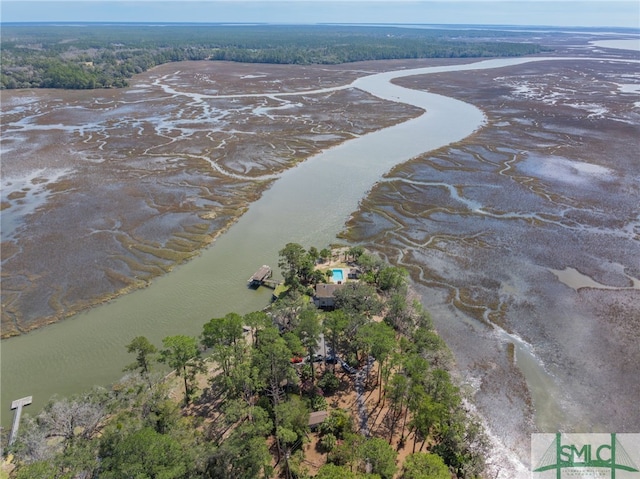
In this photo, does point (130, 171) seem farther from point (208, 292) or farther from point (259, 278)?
point (259, 278)

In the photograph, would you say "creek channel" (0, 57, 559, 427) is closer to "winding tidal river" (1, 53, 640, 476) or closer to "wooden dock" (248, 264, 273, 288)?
"winding tidal river" (1, 53, 640, 476)

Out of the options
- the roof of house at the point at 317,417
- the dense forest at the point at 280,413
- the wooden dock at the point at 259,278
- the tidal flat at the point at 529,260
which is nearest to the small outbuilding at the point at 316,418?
the roof of house at the point at 317,417

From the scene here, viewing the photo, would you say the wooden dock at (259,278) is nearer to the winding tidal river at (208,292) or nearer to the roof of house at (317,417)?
the winding tidal river at (208,292)

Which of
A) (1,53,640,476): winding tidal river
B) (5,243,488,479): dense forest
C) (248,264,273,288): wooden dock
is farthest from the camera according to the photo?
(248,264,273,288): wooden dock

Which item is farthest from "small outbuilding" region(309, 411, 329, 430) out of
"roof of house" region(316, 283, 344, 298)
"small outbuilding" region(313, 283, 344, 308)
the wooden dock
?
the wooden dock

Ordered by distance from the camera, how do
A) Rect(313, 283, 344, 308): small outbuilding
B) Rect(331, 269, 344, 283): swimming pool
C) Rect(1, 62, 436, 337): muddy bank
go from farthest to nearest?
Rect(1, 62, 436, 337): muddy bank, Rect(331, 269, 344, 283): swimming pool, Rect(313, 283, 344, 308): small outbuilding

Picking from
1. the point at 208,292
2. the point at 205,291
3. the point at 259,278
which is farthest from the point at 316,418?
the point at 205,291
